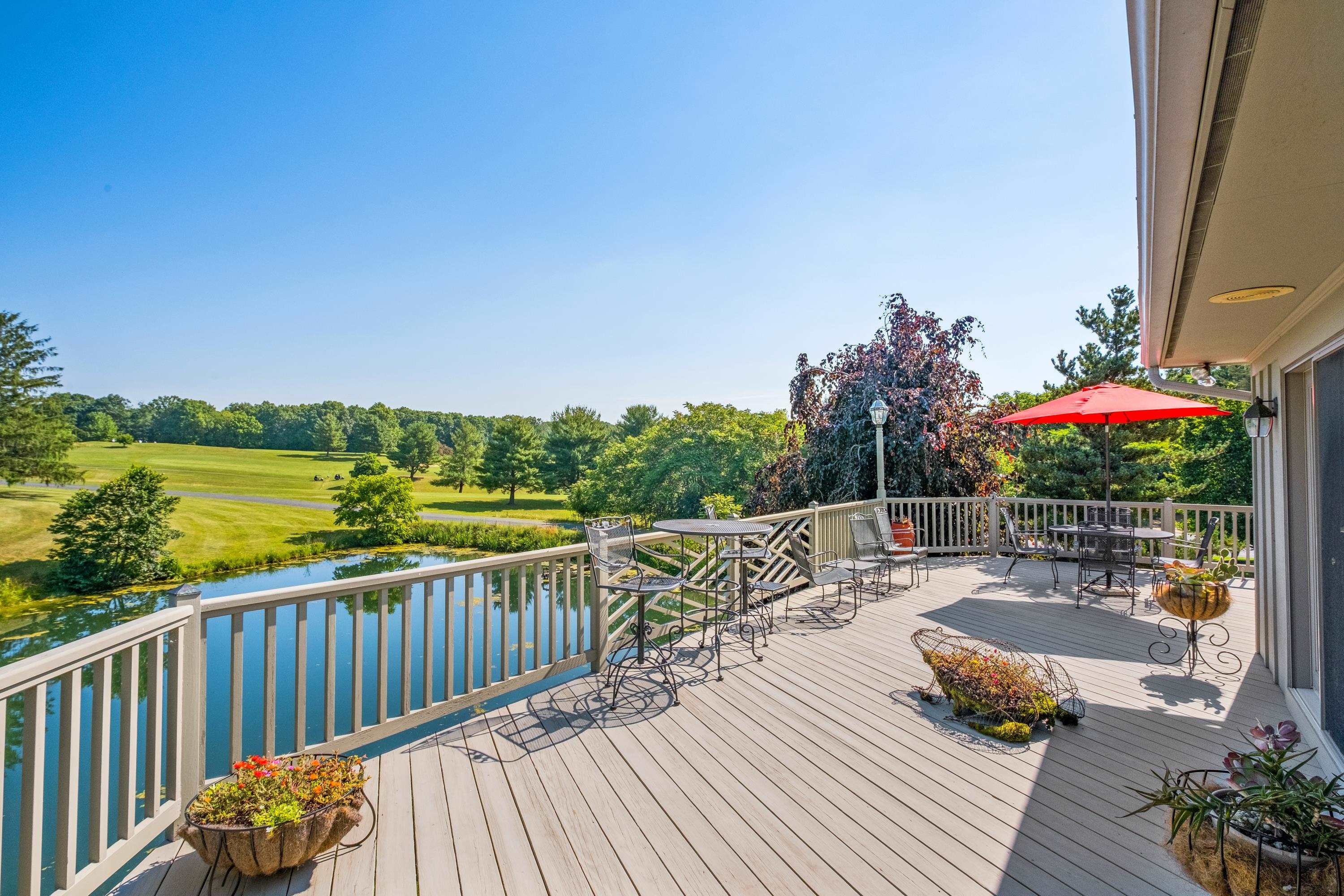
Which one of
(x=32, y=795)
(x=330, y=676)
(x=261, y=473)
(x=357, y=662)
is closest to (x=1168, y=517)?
(x=357, y=662)

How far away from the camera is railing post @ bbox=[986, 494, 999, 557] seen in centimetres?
812

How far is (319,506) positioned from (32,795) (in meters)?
36.7

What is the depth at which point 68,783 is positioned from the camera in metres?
1.78

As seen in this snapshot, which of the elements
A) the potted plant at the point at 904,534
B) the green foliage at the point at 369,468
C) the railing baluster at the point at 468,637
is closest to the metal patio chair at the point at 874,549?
the potted plant at the point at 904,534

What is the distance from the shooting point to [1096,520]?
714cm

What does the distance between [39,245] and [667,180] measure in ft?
99.9

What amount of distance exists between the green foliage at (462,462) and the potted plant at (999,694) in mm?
39496

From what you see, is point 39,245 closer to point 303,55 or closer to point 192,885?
point 303,55

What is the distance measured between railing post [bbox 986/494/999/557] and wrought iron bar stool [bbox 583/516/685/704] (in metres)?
5.88

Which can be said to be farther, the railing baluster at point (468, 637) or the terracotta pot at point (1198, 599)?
the terracotta pot at point (1198, 599)

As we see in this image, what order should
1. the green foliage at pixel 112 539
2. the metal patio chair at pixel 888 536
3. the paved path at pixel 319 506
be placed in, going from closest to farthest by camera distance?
the metal patio chair at pixel 888 536 → the green foliage at pixel 112 539 → the paved path at pixel 319 506

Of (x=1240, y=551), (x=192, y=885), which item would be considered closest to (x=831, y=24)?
(x=192, y=885)

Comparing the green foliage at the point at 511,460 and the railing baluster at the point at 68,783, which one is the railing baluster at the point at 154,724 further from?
the green foliage at the point at 511,460

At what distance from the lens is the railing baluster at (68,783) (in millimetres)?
1730
